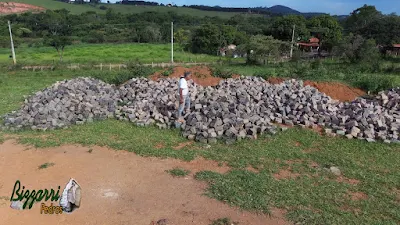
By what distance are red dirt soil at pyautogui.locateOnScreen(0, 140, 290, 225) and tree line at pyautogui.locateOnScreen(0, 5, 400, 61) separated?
25.5m

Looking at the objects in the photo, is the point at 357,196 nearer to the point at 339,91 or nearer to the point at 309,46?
the point at 339,91

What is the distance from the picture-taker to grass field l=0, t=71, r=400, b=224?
6.11 m

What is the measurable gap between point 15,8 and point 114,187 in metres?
98.1

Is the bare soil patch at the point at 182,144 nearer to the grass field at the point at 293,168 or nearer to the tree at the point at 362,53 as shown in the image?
the grass field at the point at 293,168

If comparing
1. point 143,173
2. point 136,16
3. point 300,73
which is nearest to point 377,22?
point 300,73

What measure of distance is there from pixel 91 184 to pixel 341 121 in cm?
763

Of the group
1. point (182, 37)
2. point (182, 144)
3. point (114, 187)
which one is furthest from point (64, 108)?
point (182, 37)

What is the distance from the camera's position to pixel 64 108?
38.0 feet

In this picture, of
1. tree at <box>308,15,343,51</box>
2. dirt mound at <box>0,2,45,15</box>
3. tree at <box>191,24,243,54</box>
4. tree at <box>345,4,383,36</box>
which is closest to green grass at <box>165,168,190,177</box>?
tree at <box>191,24,243,54</box>

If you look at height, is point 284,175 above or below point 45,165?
above

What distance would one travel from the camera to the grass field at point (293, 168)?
6.11 m

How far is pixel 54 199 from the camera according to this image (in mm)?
6270

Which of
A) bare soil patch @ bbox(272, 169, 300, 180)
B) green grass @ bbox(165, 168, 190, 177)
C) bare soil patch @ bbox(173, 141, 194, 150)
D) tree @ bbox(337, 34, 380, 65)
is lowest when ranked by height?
bare soil patch @ bbox(173, 141, 194, 150)

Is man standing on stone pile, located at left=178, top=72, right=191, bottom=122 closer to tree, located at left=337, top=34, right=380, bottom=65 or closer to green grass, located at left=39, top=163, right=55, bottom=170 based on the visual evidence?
green grass, located at left=39, top=163, right=55, bottom=170
